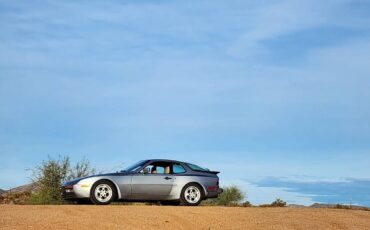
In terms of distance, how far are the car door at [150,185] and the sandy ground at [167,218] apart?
258 centimetres

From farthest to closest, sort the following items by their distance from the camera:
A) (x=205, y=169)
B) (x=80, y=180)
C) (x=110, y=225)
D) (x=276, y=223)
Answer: (x=205, y=169) < (x=80, y=180) < (x=276, y=223) < (x=110, y=225)

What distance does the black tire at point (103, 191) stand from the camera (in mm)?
21406

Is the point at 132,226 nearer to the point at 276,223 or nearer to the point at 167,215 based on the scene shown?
the point at 167,215

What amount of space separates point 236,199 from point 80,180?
46.1ft

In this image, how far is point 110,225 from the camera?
16172 mm

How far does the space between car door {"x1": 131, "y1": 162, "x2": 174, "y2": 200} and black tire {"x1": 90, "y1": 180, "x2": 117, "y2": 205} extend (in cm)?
68

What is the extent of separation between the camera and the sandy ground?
16391 millimetres

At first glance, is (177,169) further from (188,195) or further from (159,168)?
(188,195)

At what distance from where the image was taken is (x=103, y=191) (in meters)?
21.5

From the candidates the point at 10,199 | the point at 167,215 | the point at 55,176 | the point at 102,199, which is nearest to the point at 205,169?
the point at 102,199

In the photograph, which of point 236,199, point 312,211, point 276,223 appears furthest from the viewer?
point 236,199

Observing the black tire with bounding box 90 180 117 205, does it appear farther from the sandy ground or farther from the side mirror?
the sandy ground

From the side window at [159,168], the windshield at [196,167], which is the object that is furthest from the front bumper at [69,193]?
the windshield at [196,167]

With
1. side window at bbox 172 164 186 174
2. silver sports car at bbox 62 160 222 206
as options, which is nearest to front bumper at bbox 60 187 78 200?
silver sports car at bbox 62 160 222 206
